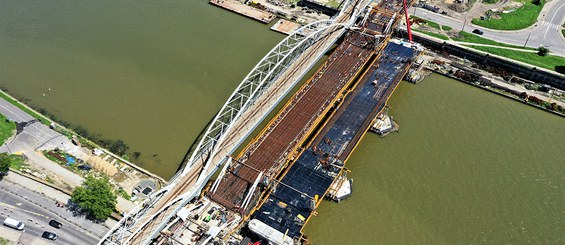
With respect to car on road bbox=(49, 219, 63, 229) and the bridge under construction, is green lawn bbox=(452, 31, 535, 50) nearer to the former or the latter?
the bridge under construction

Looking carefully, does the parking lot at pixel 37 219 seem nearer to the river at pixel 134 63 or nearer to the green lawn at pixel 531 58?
the river at pixel 134 63

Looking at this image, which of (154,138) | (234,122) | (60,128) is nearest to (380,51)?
(234,122)

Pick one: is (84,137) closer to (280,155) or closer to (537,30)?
(280,155)

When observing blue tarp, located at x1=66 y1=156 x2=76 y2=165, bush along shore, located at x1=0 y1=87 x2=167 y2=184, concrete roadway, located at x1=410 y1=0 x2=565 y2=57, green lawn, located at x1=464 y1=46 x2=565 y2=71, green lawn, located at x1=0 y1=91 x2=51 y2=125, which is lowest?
blue tarp, located at x1=66 y1=156 x2=76 y2=165

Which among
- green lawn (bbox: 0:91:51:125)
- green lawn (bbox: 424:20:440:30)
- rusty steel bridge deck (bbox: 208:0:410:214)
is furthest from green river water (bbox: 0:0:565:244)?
green lawn (bbox: 424:20:440:30)

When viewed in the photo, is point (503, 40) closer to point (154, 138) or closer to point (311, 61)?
point (311, 61)

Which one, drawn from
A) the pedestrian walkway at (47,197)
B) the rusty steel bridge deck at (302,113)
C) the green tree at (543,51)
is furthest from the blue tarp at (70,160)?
the green tree at (543,51)
